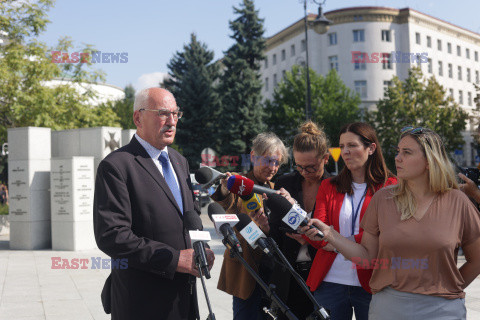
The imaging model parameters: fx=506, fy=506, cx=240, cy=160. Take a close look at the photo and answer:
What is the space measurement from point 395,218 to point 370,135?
0.89 m

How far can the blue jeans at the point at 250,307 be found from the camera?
149 inches

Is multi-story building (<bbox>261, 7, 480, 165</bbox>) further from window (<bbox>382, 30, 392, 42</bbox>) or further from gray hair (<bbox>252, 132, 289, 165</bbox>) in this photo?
gray hair (<bbox>252, 132, 289, 165</bbox>)

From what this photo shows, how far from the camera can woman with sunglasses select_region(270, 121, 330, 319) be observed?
357 cm

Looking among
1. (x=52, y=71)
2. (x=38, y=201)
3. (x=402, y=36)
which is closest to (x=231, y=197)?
Result: (x=38, y=201)

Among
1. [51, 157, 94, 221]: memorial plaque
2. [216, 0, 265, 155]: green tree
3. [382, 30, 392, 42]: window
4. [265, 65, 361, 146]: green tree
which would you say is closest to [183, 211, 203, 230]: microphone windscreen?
[51, 157, 94, 221]: memorial plaque

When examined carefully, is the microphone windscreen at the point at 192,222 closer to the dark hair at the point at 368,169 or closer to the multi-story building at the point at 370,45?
the dark hair at the point at 368,169

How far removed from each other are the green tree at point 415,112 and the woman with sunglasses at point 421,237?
114 ft

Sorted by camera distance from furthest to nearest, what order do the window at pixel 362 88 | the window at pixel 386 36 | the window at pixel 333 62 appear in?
the window at pixel 333 62
the window at pixel 386 36
the window at pixel 362 88

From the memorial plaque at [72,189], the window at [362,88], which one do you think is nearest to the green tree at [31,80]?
the memorial plaque at [72,189]

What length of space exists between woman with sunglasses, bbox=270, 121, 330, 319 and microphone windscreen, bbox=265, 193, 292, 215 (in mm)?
610

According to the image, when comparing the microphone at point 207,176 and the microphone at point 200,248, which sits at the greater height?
the microphone at point 207,176

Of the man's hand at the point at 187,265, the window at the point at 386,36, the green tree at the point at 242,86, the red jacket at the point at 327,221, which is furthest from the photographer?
the window at the point at 386,36

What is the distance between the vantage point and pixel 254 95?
4038cm

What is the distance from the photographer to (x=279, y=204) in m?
2.77
